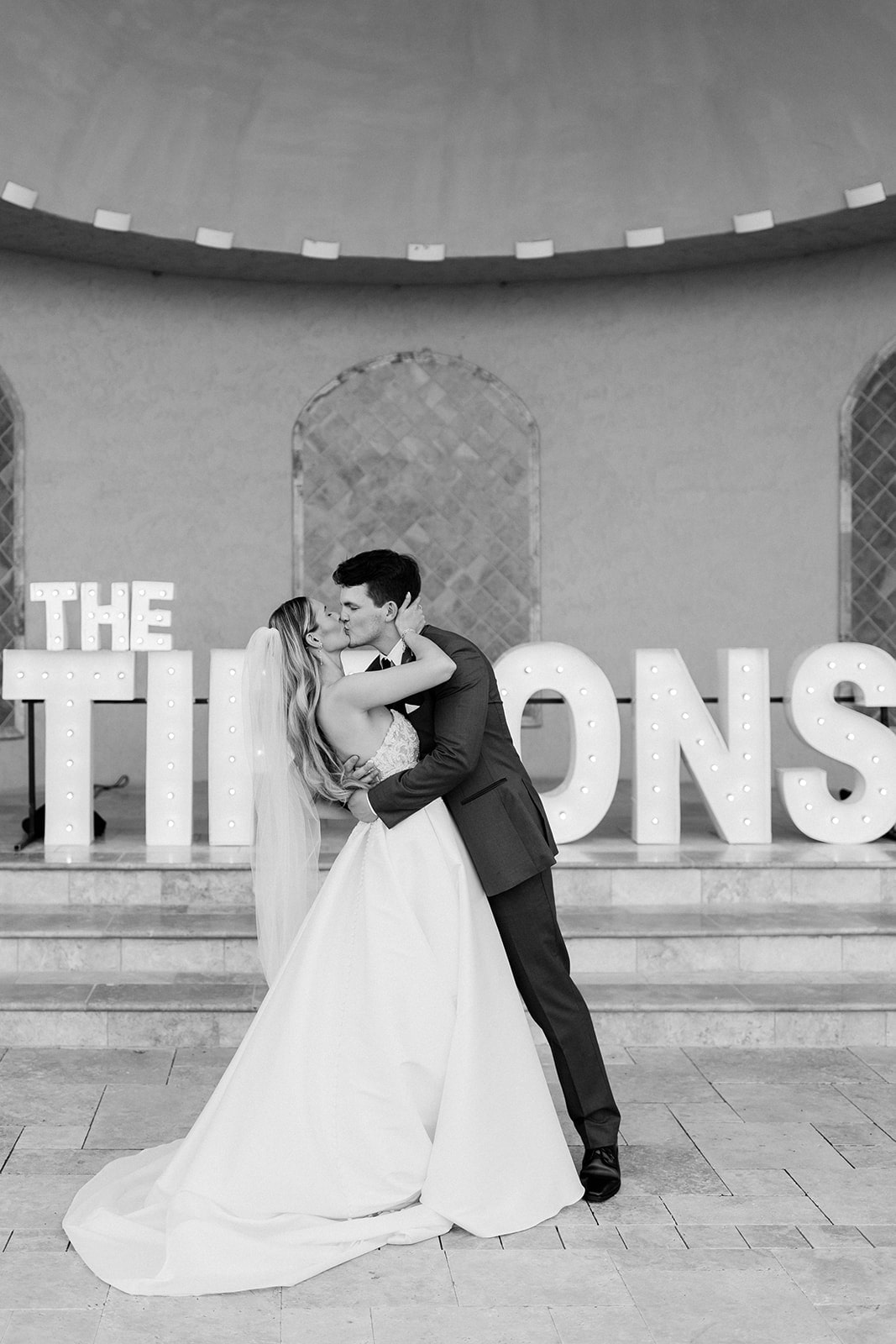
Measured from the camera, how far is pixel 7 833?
284 inches

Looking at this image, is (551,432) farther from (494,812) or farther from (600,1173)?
(600,1173)

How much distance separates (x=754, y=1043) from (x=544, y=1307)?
2.25 m

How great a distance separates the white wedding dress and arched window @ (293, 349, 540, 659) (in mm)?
5864

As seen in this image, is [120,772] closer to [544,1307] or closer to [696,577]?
[696,577]

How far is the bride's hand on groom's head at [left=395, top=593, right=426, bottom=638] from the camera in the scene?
360cm

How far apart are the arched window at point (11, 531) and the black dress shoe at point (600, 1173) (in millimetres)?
6428

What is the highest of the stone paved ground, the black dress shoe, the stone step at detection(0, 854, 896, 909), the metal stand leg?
the metal stand leg

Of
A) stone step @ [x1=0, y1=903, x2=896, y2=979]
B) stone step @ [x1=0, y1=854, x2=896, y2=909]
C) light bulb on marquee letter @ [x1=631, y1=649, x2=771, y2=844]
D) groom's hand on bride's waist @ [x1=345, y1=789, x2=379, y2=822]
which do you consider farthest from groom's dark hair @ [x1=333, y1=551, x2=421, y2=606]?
light bulb on marquee letter @ [x1=631, y1=649, x2=771, y2=844]

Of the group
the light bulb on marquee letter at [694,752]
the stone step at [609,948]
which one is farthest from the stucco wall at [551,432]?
the stone step at [609,948]

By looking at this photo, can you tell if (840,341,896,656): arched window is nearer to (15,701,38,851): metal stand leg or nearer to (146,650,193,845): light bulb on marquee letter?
(146,650,193,845): light bulb on marquee letter

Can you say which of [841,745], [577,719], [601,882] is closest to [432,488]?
[577,719]

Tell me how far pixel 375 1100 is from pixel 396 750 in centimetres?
94

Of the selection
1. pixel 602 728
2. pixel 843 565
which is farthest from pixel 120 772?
pixel 843 565

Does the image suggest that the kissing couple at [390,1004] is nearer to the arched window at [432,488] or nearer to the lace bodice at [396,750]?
the lace bodice at [396,750]
